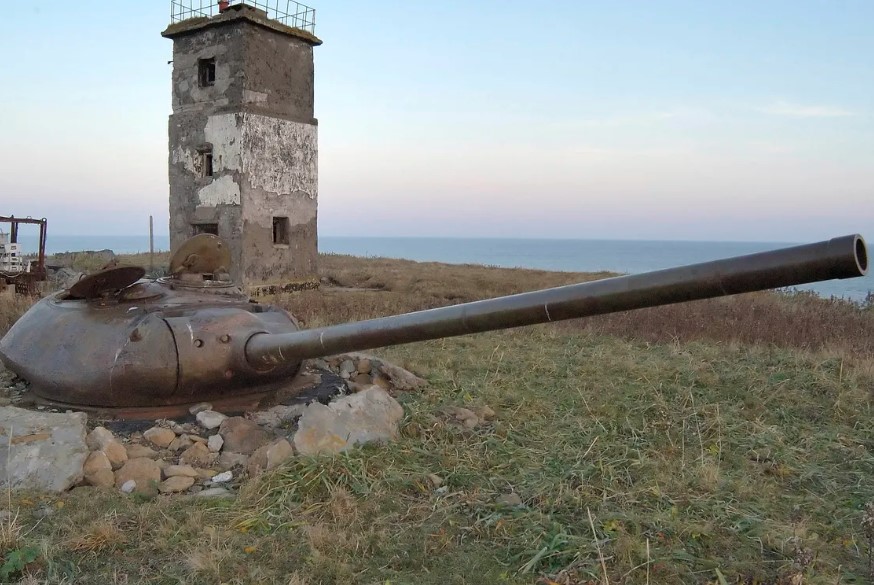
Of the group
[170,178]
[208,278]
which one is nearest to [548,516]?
[208,278]

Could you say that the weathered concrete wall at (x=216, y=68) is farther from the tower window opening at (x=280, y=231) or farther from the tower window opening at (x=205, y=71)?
the tower window opening at (x=280, y=231)

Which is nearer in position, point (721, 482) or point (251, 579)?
point (251, 579)

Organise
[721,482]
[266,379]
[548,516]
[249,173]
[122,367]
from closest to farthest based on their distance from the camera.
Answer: [548,516] < [721,482] < [122,367] < [266,379] < [249,173]

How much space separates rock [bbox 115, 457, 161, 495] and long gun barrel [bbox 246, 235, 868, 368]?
4.09ft

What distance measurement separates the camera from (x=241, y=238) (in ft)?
48.0

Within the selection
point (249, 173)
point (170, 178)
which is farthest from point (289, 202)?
point (170, 178)

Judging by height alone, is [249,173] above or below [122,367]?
above

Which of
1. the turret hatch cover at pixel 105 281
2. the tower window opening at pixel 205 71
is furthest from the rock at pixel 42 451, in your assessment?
the tower window opening at pixel 205 71

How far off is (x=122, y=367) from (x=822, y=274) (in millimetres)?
4257

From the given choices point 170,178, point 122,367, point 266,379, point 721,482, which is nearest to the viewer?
point 721,482

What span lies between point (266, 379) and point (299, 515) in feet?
5.75

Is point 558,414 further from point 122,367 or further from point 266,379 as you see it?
point 122,367

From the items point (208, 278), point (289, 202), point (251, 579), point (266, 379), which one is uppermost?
point (289, 202)

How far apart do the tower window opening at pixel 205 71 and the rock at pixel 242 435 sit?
12.0 metres
